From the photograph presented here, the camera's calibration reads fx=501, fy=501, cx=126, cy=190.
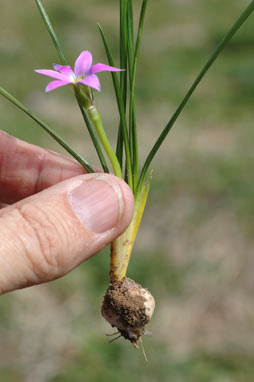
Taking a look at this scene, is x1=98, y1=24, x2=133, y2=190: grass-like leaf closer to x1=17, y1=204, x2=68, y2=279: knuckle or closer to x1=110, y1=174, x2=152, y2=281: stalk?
x1=110, y1=174, x2=152, y2=281: stalk

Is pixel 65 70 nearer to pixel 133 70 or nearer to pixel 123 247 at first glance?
pixel 133 70

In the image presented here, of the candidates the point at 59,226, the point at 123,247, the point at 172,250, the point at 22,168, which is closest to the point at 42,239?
the point at 59,226

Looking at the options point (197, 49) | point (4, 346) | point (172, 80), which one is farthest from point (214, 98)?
point (4, 346)

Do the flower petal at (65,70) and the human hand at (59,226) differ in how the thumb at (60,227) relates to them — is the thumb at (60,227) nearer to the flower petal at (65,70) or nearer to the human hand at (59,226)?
the human hand at (59,226)

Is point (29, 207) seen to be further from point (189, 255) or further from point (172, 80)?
point (172, 80)

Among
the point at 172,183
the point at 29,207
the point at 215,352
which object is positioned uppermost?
the point at 29,207

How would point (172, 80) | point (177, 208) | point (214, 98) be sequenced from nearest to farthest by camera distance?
1. point (177, 208)
2. point (214, 98)
3. point (172, 80)

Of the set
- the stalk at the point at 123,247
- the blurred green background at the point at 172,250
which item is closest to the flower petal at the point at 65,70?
the stalk at the point at 123,247
